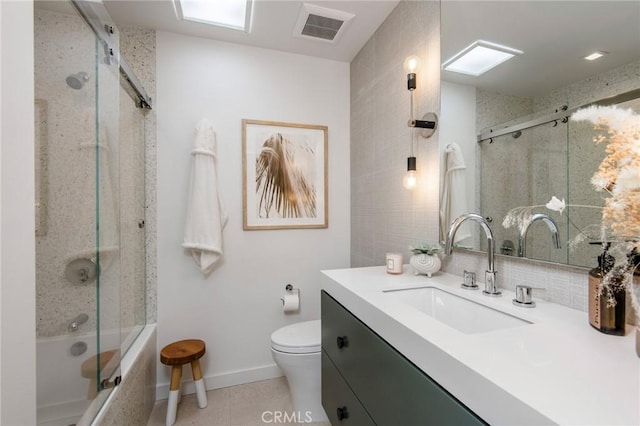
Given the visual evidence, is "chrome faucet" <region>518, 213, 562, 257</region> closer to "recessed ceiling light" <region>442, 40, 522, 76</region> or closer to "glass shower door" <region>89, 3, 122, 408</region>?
"recessed ceiling light" <region>442, 40, 522, 76</region>

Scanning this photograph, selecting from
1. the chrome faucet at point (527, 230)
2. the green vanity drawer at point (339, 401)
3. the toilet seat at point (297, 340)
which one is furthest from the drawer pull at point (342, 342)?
the chrome faucet at point (527, 230)

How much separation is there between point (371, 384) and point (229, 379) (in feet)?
4.81

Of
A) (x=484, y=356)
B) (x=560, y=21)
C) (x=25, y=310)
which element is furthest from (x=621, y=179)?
(x=25, y=310)

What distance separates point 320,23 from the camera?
1.83 metres

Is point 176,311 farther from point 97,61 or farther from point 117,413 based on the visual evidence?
point 97,61

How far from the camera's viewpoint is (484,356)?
58 cm

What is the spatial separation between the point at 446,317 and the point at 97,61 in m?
1.77

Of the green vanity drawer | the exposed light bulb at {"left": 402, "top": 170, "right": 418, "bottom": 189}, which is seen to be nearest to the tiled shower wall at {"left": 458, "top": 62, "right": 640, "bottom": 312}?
the exposed light bulb at {"left": 402, "top": 170, "right": 418, "bottom": 189}

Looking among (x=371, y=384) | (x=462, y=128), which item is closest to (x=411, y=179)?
(x=462, y=128)

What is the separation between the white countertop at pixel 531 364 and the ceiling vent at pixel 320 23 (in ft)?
5.59

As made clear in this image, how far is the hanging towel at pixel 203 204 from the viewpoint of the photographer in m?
1.84

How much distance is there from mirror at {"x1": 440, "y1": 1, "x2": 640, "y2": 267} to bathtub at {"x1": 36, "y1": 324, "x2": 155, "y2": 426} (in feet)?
5.47

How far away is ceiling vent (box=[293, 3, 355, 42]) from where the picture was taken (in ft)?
5.57

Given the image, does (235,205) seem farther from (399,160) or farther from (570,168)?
(570,168)
